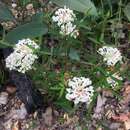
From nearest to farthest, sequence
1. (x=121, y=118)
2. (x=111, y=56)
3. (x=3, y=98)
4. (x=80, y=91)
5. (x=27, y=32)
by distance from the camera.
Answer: (x=80, y=91) → (x=111, y=56) → (x=27, y=32) → (x=121, y=118) → (x=3, y=98)

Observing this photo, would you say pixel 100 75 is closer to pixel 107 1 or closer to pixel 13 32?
pixel 13 32

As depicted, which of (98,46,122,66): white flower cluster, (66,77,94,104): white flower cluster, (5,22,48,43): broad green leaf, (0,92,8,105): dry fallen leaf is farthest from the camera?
(0,92,8,105): dry fallen leaf

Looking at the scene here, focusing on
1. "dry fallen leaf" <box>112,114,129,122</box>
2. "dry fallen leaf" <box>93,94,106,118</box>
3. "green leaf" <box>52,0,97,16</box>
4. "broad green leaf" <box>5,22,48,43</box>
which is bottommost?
"dry fallen leaf" <box>112,114,129,122</box>

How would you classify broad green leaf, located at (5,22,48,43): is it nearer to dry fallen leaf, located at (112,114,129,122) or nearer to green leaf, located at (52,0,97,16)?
green leaf, located at (52,0,97,16)

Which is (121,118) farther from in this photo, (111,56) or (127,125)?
(111,56)

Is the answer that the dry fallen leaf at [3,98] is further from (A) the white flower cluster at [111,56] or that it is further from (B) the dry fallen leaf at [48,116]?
(A) the white flower cluster at [111,56]

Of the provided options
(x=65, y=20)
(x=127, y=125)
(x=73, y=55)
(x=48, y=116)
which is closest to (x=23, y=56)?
(x=65, y=20)

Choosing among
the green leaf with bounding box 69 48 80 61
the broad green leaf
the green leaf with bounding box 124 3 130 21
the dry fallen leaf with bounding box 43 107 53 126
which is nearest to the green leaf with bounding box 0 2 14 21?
Result: the broad green leaf

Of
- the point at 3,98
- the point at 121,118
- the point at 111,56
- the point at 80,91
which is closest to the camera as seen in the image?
the point at 80,91

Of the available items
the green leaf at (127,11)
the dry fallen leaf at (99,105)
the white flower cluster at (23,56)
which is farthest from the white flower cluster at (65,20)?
the green leaf at (127,11)

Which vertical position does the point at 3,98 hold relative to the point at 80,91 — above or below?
below
